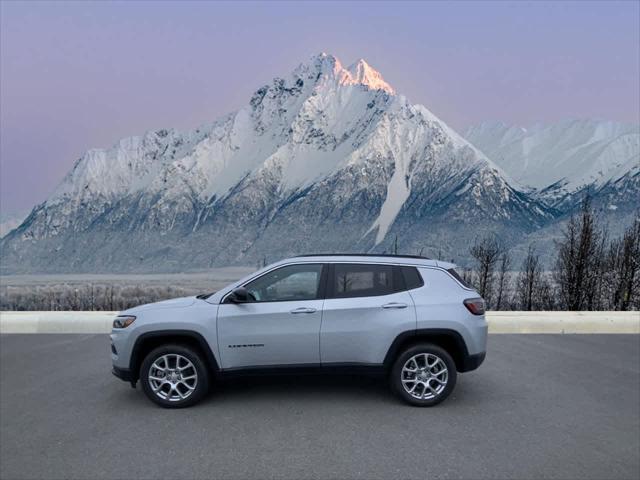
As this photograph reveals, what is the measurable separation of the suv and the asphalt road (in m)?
0.39

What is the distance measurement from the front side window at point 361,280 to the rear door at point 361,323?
11 mm

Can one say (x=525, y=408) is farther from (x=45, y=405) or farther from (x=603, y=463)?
(x=45, y=405)

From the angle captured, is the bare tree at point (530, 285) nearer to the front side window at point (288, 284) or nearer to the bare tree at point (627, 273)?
the bare tree at point (627, 273)

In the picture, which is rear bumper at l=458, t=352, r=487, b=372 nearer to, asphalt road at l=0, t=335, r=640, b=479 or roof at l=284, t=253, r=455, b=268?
asphalt road at l=0, t=335, r=640, b=479

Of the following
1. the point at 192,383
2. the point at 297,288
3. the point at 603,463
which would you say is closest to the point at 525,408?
the point at 603,463

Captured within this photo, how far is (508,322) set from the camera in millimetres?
10789

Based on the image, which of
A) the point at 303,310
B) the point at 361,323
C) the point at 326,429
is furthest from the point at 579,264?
the point at 326,429

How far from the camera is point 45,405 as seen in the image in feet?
19.6

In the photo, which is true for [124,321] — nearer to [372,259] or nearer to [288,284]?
[288,284]

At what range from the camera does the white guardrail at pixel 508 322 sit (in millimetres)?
10789

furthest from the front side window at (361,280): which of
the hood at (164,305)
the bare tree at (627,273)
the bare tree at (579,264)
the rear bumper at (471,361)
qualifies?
the bare tree at (579,264)

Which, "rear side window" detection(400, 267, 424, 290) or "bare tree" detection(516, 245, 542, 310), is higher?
"rear side window" detection(400, 267, 424, 290)

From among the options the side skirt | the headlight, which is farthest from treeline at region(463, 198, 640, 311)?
the headlight

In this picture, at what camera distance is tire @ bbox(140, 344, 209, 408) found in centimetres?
558
